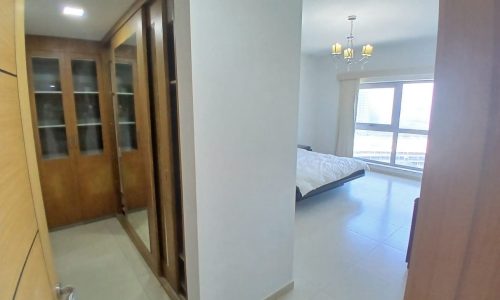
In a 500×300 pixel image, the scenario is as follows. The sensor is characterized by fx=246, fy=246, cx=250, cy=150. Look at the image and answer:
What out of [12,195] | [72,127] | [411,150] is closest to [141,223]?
[72,127]

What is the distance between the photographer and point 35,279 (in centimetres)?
58

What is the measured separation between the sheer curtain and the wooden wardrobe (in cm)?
489

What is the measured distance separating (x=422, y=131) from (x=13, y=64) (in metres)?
6.06

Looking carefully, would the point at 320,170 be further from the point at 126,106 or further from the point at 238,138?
the point at 126,106

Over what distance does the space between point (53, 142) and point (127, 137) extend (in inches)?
40.3

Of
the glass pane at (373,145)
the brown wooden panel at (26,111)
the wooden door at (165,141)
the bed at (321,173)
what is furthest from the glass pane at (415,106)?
the brown wooden panel at (26,111)

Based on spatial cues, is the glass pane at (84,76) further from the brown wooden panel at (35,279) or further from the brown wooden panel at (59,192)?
the brown wooden panel at (35,279)

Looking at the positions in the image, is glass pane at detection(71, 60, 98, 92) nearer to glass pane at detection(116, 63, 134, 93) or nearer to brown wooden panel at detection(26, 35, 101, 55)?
brown wooden panel at detection(26, 35, 101, 55)

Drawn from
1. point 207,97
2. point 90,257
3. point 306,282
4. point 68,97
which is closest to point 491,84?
point 207,97

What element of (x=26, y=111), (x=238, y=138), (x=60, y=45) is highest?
(x=60, y=45)

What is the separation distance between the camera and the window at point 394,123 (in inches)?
198

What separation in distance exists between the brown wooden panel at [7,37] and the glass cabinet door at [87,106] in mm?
2752

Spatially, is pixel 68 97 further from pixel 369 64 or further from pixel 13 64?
pixel 369 64

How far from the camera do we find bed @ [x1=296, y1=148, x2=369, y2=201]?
11.4 feet
